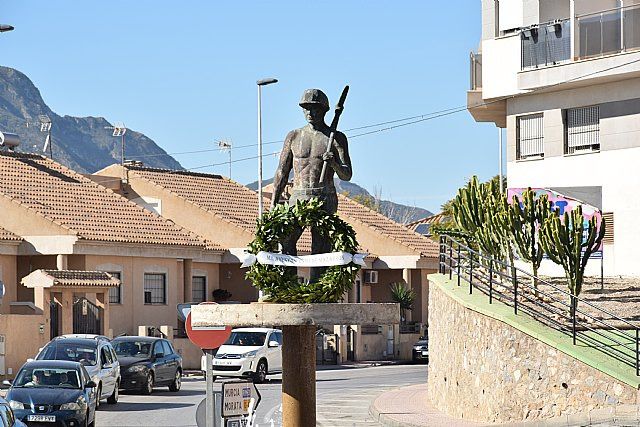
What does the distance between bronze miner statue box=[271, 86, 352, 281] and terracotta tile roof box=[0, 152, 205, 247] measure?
3137 cm

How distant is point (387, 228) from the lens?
64625 mm

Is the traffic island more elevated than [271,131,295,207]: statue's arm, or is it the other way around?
[271,131,295,207]: statue's arm

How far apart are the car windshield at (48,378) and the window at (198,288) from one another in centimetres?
2586

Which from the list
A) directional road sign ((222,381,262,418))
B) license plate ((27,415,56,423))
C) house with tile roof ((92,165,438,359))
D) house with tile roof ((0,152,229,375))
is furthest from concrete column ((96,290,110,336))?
directional road sign ((222,381,262,418))

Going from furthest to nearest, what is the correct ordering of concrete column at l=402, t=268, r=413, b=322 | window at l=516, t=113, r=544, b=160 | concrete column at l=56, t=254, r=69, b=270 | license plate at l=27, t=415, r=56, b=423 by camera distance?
1. concrete column at l=402, t=268, r=413, b=322
2. concrete column at l=56, t=254, r=69, b=270
3. window at l=516, t=113, r=544, b=160
4. license plate at l=27, t=415, r=56, b=423

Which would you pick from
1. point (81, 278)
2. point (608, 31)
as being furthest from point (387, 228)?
point (608, 31)

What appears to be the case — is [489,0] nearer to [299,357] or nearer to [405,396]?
[405,396]

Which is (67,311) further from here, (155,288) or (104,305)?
(155,288)

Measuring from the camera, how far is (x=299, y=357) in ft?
43.7

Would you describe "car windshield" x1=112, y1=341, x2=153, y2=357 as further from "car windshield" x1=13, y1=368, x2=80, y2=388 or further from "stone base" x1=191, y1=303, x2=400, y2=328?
"stone base" x1=191, y1=303, x2=400, y2=328

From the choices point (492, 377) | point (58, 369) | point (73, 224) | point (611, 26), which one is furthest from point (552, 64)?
point (73, 224)

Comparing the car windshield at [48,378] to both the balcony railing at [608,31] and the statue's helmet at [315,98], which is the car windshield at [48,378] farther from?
the balcony railing at [608,31]

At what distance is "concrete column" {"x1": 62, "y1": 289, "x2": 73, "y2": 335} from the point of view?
41.3m

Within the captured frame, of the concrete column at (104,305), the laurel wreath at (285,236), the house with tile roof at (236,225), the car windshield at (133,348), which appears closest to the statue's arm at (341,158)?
the laurel wreath at (285,236)
